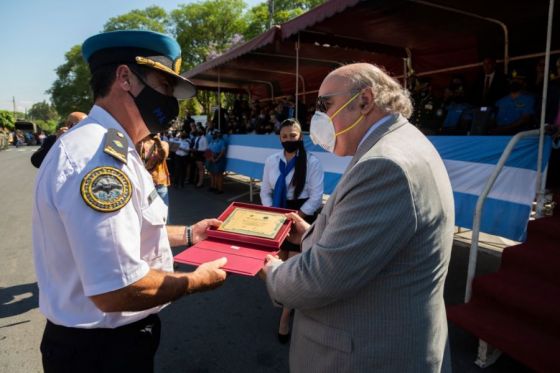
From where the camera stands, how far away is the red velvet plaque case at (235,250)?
1710 millimetres

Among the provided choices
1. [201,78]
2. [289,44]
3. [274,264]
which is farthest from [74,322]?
[201,78]

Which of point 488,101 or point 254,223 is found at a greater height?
point 488,101

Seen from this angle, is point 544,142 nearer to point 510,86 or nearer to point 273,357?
point 510,86

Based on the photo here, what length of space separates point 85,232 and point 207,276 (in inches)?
23.2

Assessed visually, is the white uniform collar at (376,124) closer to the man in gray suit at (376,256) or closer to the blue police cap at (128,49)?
the man in gray suit at (376,256)

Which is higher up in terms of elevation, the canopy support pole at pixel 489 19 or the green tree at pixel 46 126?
the canopy support pole at pixel 489 19

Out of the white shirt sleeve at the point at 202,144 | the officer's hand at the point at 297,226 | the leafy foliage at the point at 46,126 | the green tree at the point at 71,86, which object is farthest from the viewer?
the leafy foliage at the point at 46,126

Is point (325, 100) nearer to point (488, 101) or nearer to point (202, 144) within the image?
point (488, 101)

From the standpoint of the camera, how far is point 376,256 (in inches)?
46.4

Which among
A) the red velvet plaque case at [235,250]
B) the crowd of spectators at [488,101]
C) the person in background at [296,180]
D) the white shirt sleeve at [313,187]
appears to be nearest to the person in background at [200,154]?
the crowd of spectators at [488,101]

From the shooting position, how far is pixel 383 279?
1251 mm

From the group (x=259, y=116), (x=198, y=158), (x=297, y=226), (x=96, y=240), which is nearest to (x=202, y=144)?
(x=198, y=158)

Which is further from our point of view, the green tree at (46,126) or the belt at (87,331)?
the green tree at (46,126)

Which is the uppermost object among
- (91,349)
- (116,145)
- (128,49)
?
(128,49)
